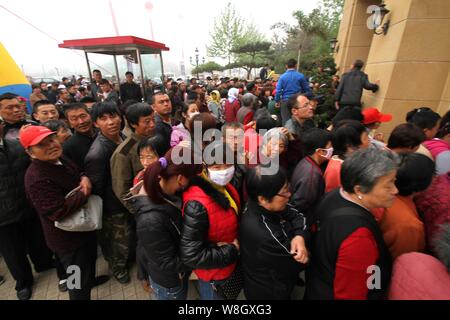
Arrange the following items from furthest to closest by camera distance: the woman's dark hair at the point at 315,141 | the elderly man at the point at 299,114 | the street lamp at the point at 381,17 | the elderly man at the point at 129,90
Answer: the elderly man at the point at 129,90
the street lamp at the point at 381,17
the elderly man at the point at 299,114
the woman's dark hair at the point at 315,141

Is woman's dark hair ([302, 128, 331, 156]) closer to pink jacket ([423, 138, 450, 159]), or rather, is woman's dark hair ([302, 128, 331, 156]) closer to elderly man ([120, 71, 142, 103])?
pink jacket ([423, 138, 450, 159])

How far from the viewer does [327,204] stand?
4.84 ft

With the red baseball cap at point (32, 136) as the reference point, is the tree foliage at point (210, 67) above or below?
above

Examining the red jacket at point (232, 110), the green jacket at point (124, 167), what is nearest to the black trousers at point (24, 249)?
the green jacket at point (124, 167)

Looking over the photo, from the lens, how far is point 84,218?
6.86ft

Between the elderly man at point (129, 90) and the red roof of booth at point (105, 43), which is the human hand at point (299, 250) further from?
the elderly man at point (129, 90)

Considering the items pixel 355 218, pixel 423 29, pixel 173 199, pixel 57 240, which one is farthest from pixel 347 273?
pixel 423 29

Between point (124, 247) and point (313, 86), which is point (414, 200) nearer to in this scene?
point (124, 247)

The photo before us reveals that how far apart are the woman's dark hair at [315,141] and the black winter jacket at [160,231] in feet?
4.21

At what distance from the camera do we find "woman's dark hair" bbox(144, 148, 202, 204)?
1487 mm

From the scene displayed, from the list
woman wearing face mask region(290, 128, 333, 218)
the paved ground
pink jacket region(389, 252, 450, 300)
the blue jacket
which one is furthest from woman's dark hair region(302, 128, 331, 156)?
the blue jacket

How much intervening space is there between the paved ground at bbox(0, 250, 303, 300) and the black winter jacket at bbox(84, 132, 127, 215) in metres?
0.96

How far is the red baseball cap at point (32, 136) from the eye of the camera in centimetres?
186

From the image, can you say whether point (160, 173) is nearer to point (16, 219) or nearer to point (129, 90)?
point (16, 219)
